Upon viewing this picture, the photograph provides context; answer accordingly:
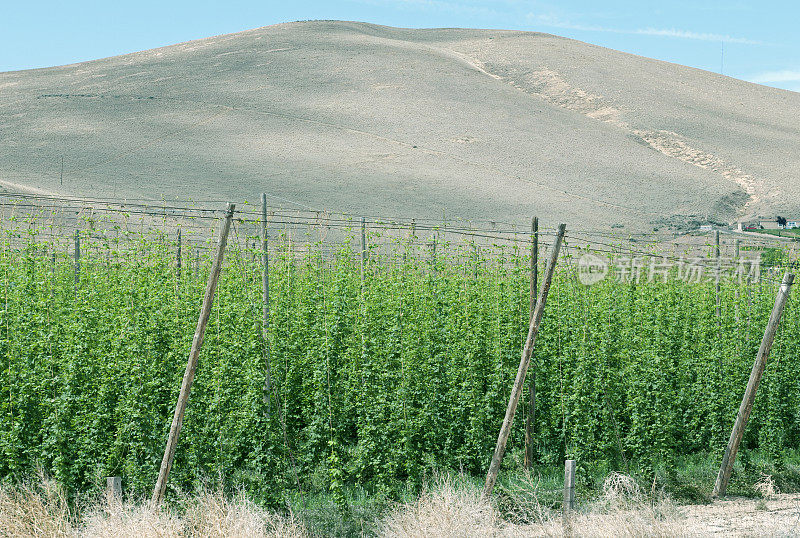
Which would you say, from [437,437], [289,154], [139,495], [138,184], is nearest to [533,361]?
[437,437]

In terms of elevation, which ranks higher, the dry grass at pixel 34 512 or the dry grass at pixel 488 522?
the dry grass at pixel 488 522

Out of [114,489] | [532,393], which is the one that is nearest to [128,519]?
[114,489]

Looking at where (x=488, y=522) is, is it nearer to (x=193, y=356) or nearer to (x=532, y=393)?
(x=532, y=393)

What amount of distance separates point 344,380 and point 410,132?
5364cm

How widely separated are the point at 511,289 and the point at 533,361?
1566 millimetres

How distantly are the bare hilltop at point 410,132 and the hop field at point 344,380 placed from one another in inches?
1181

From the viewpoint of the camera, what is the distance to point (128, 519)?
6.34 metres

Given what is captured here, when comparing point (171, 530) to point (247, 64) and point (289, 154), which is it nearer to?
point (289, 154)

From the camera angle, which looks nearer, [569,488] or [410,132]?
[569,488]

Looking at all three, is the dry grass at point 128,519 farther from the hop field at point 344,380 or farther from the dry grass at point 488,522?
the dry grass at point 488,522

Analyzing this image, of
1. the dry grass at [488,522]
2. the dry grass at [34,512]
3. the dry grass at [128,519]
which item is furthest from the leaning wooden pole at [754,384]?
the dry grass at [34,512]

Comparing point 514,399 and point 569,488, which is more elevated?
point 514,399

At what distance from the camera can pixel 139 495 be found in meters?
7.73

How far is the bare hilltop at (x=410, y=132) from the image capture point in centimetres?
4528
